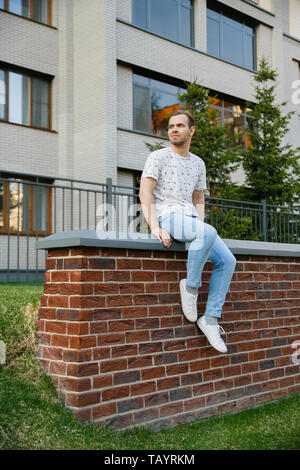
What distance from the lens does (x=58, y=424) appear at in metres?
3.37

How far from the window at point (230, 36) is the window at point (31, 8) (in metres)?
5.75

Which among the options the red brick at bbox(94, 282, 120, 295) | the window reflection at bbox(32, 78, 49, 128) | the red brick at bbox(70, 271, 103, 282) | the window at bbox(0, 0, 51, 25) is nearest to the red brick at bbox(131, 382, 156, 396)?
the red brick at bbox(94, 282, 120, 295)

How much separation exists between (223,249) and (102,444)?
1.83 metres

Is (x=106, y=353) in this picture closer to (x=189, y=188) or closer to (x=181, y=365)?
(x=181, y=365)

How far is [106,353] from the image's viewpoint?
3707mm

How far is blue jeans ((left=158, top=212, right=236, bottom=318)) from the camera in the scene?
4164 millimetres

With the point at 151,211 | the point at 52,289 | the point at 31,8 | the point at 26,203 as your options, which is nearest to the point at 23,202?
the point at 26,203

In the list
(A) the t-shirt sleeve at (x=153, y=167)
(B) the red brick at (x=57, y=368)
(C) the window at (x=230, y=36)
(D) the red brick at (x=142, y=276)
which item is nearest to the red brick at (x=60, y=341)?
(B) the red brick at (x=57, y=368)

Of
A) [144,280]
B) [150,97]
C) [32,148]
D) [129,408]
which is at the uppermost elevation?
[150,97]

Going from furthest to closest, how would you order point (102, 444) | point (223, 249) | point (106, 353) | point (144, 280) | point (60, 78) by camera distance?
point (60, 78)
point (223, 249)
point (144, 280)
point (106, 353)
point (102, 444)

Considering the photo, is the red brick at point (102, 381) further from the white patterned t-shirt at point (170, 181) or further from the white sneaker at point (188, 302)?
the white patterned t-shirt at point (170, 181)

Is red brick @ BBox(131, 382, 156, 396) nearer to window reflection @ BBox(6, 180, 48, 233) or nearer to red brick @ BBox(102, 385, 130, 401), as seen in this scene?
red brick @ BBox(102, 385, 130, 401)

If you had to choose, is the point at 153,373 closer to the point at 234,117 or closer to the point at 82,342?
the point at 82,342
